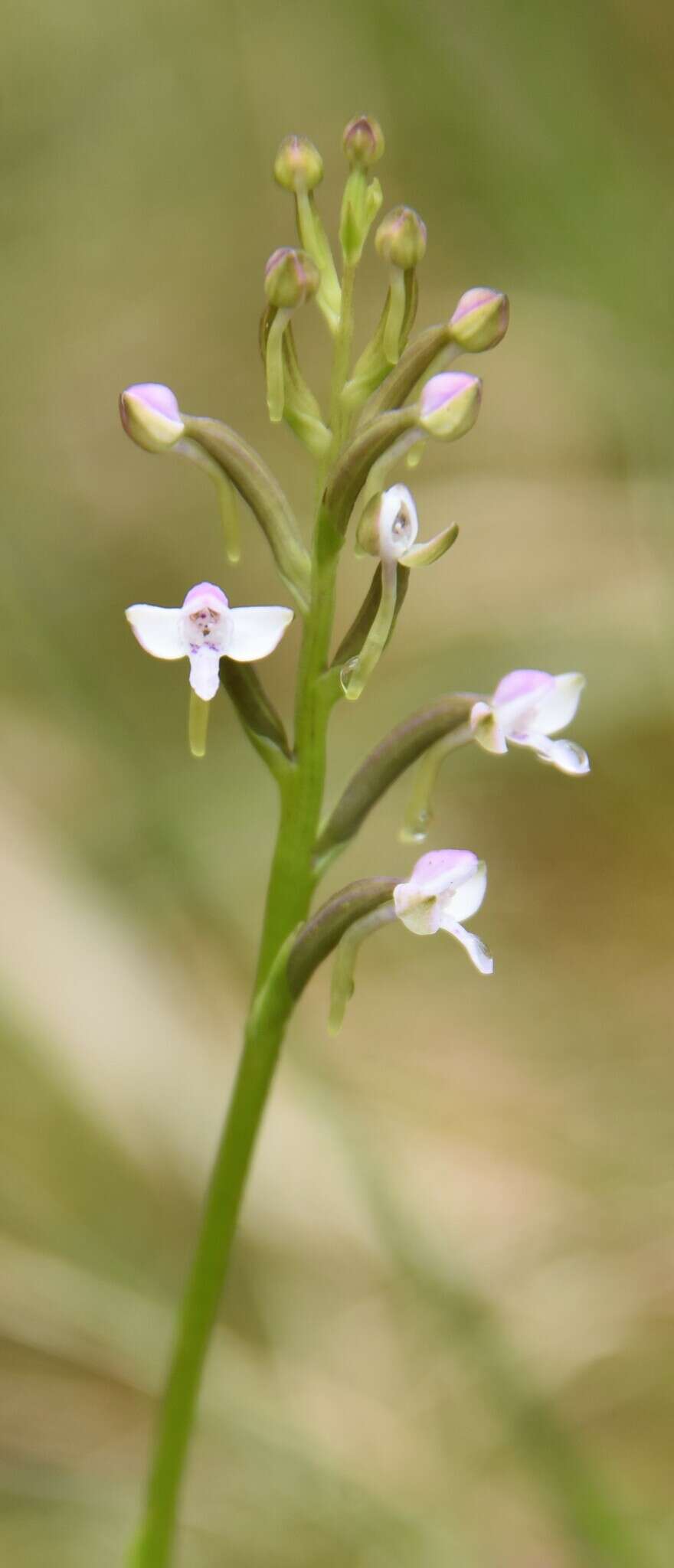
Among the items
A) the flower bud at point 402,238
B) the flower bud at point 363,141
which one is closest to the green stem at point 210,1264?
the flower bud at point 402,238

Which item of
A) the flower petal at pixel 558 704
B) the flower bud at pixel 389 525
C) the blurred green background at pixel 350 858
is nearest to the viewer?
the flower bud at pixel 389 525

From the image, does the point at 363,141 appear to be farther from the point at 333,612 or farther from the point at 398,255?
the point at 333,612

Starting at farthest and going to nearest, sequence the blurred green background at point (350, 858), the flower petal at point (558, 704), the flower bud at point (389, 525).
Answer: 1. the blurred green background at point (350, 858)
2. the flower petal at point (558, 704)
3. the flower bud at point (389, 525)

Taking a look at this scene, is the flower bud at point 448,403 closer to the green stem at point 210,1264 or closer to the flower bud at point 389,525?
the flower bud at point 389,525

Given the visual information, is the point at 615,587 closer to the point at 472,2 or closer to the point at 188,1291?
the point at 472,2

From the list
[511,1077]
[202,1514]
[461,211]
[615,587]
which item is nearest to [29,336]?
[461,211]

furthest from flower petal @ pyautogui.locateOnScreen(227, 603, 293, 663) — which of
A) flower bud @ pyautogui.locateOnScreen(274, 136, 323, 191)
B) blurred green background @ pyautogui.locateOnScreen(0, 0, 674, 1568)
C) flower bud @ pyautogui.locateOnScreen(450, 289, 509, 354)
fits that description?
blurred green background @ pyautogui.locateOnScreen(0, 0, 674, 1568)

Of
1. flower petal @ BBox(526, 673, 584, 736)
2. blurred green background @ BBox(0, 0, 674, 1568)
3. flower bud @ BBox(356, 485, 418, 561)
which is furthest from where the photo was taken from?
blurred green background @ BBox(0, 0, 674, 1568)

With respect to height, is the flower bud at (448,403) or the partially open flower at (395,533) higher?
the flower bud at (448,403)

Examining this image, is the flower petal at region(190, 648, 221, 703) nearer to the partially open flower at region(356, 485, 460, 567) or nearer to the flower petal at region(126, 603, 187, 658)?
the flower petal at region(126, 603, 187, 658)

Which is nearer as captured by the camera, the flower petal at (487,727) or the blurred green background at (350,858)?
the flower petal at (487,727)
